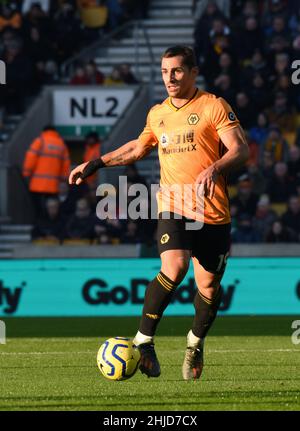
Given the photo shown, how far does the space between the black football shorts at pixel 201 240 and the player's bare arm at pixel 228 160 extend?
0.51 m

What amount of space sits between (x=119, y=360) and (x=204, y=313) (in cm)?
85

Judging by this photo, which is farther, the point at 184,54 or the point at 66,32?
the point at 66,32

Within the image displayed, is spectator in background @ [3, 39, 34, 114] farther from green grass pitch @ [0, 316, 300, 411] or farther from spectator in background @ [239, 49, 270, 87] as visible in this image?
green grass pitch @ [0, 316, 300, 411]

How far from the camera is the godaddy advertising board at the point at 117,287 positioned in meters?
17.2

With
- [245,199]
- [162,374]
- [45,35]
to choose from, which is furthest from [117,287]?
[45,35]

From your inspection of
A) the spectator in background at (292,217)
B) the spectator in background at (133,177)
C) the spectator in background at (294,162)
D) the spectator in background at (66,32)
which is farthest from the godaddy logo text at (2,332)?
the spectator in background at (66,32)

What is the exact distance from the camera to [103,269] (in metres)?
17.5

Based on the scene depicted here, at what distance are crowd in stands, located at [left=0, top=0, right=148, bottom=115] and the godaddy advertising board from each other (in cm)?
600

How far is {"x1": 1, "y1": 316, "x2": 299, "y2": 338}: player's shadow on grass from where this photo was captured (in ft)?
47.1

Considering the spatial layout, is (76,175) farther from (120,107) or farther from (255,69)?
(120,107)

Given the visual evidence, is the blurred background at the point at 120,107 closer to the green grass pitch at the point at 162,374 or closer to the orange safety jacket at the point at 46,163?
the orange safety jacket at the point at 46,163

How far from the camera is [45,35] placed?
2388 centimetres

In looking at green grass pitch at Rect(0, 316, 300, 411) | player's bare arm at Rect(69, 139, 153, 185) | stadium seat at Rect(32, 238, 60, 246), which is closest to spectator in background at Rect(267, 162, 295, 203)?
stadium seat at Rect(32, 238, 60, 246)
